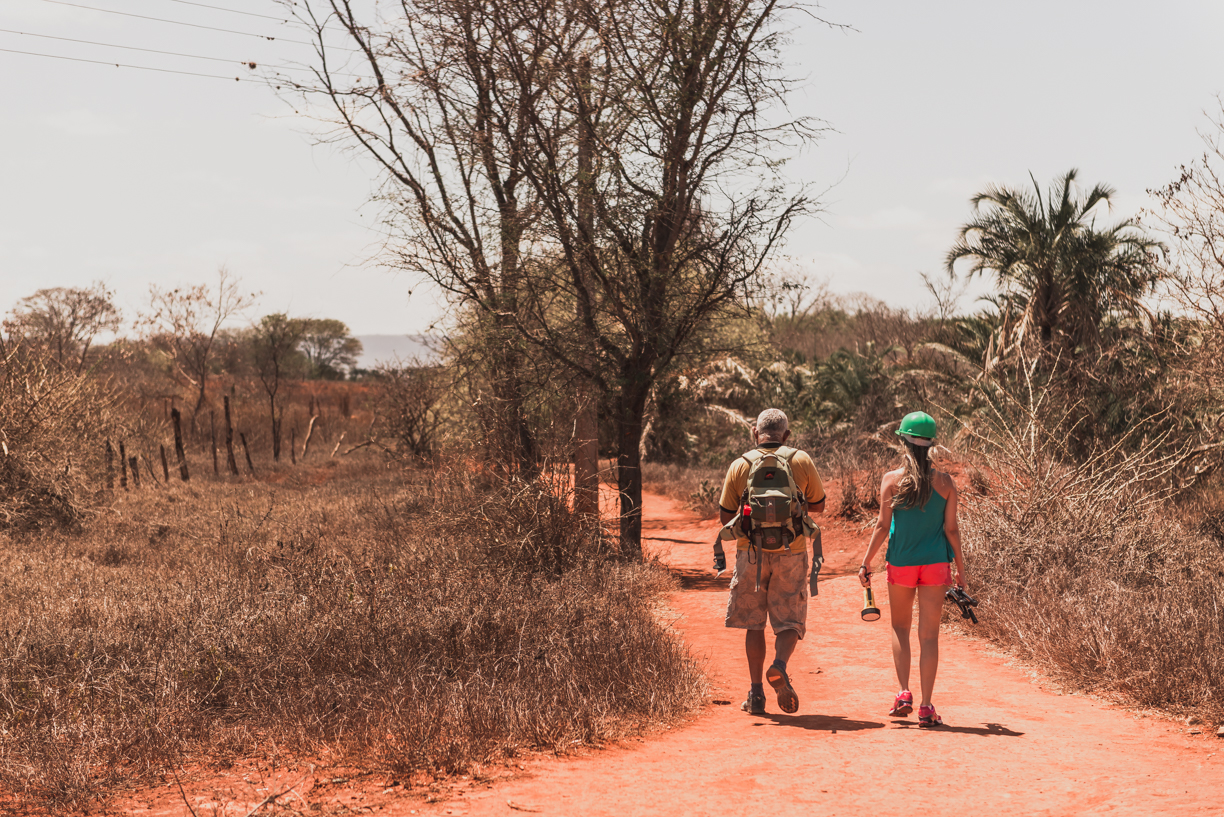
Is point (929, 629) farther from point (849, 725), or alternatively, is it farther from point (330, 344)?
point (330, 344)

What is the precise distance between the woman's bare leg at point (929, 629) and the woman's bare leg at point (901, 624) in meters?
0.08

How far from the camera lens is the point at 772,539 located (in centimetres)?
546

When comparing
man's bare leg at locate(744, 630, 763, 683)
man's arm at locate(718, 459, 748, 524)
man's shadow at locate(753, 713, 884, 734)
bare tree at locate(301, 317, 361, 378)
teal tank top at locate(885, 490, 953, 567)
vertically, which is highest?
bare tree at locate(301, 317, 361, 378)

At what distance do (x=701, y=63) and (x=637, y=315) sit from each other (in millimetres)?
3105

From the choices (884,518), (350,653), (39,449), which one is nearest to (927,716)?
(884,518)

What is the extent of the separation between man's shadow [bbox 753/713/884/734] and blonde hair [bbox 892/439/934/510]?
133cm

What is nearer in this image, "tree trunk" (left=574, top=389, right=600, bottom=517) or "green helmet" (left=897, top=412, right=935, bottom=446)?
"green helmet" (left=897, top=412, right=935, bottom=446)

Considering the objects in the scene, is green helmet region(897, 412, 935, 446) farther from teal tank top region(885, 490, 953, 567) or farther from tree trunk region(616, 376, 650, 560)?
tree trunk region(616, 376, 650, 560)

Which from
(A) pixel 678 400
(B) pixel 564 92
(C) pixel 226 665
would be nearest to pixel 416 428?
(A) pixel 678 400

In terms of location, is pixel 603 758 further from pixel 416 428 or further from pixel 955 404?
pixel 416 428

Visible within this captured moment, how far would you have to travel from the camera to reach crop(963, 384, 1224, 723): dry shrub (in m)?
6.12

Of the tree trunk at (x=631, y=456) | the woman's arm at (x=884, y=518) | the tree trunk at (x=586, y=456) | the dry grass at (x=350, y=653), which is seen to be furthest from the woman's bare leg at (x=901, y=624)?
the tree trunk at (x=631, y=456)

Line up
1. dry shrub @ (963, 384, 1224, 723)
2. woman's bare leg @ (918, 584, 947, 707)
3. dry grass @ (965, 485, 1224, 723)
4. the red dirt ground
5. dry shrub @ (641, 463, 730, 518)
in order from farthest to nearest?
dry shrub @ (641, 463, 730, 518)
dry shrub @ (963, 384, 1224, 723)
dry grass @ (965, 485, 1224, 723)
woman's bare leg @ (918, 584, 947, 707)
the red dirt ground

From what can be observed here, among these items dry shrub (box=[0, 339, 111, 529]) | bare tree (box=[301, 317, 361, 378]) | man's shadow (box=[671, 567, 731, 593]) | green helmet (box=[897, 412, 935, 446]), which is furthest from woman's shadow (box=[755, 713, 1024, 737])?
bare tree (box=[301, 317, 361, 378])
